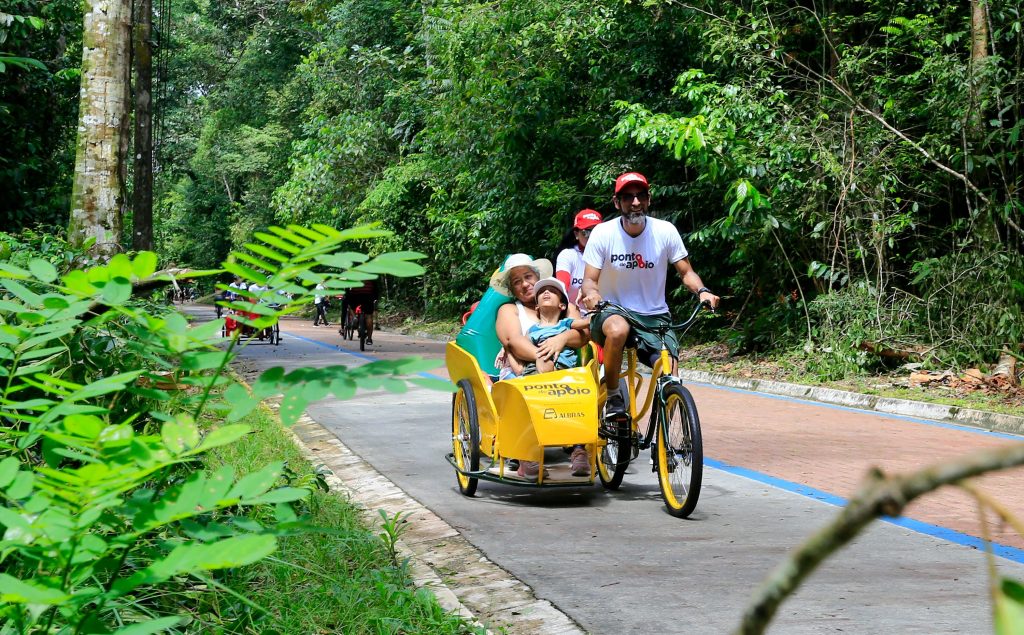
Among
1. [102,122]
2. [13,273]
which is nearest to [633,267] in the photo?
[102,122]

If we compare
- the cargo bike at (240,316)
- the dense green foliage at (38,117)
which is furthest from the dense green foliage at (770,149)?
the cargo bike at (240,316)

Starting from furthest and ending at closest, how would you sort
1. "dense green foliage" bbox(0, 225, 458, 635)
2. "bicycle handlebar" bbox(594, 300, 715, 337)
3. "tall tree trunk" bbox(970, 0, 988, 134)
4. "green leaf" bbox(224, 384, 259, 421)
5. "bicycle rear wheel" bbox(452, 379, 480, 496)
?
1. "tall tree trunk" bbox(970, 0, 988, 134)
2. "bicycle rear wheel" bbox(452, 379, 480, 496)
3. "bicycle handlebar" bbox(594, 300, 715, 337)
4. "green leaf" bbox(224, 384, 259, 421)
5. "dense green foliage" bbox(0, 225, 458, 635)

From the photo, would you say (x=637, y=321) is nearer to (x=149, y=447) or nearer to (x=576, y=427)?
(x=576, y=427)

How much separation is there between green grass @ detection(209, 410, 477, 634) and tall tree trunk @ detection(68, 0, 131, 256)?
5222mm

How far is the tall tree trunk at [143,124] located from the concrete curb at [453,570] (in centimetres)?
1071

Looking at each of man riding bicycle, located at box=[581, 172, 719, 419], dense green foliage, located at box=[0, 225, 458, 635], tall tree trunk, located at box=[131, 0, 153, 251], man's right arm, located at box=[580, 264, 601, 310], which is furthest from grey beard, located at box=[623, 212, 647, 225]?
tall tree trunk, located at box=[131, 0, 153, 251]

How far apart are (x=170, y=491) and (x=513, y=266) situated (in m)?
6.07

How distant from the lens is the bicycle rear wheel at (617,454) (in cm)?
709

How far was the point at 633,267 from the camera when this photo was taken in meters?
7.39

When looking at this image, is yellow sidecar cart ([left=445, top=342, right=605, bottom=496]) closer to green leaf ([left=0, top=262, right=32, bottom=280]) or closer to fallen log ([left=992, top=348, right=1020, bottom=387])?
green leaf ([left=0, top=262, right=32, bottom=280])

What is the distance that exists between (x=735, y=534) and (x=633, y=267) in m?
2.06

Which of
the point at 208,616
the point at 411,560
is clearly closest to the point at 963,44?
the point at 411,560

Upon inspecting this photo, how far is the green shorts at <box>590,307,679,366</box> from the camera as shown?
718cm

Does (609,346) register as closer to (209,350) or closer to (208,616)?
(208,616)
